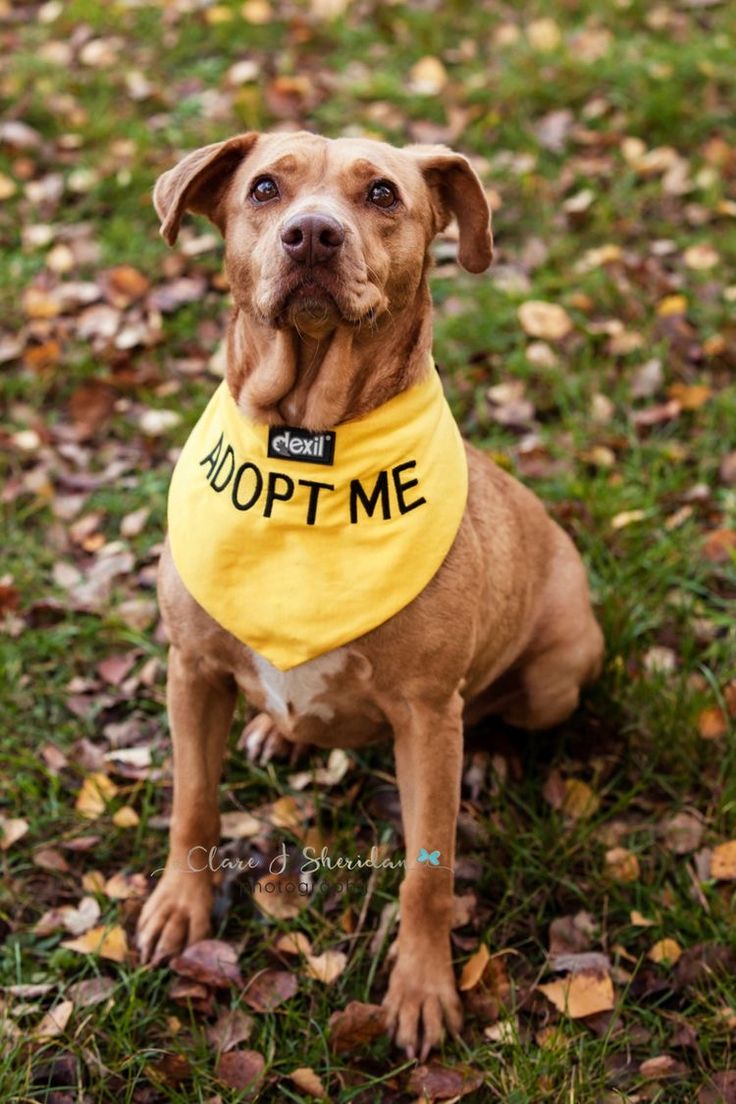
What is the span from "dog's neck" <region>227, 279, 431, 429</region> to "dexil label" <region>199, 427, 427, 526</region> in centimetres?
14

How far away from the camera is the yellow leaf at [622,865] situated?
368cm

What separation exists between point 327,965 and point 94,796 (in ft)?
3.16

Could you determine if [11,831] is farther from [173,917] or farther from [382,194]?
[382,194]

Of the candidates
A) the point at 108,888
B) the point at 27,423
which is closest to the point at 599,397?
the point at 27,423

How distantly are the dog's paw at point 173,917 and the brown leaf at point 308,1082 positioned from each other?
53cm

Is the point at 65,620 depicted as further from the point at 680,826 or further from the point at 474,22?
the point at 474,22

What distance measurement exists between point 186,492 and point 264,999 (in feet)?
4.60

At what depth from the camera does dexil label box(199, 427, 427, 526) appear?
123 inches

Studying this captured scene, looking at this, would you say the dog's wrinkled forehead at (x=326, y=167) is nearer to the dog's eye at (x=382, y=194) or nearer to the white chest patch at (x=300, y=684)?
the dog's eye at (x=382, y=194)

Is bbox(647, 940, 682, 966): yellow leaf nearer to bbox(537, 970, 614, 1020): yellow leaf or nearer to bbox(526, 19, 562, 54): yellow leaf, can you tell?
bbox(537, 970, 614, 1020): yellow leaf

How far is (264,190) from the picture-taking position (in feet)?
10.1

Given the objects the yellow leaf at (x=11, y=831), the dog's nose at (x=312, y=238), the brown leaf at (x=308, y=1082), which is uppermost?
the dog's nose at (x=312, y=238)

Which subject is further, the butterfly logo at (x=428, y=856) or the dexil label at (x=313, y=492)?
the butterfly logo at (x=428, y=856)

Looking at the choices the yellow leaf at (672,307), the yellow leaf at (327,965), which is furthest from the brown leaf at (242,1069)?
the yellow leaf at (672,307)
